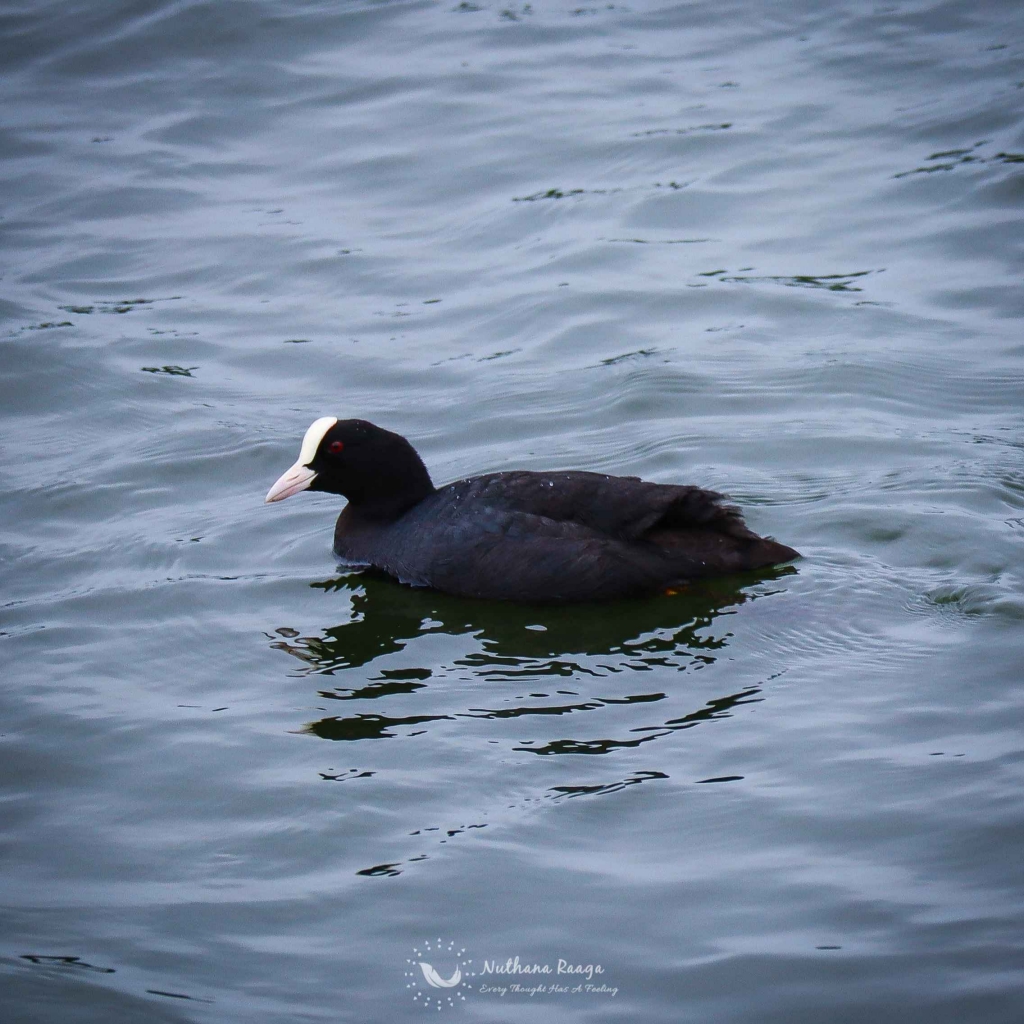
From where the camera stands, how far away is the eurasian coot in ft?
22.6

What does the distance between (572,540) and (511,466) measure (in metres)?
1.77

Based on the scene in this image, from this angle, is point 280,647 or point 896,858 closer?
point 896,858

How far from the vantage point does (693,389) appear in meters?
9.41

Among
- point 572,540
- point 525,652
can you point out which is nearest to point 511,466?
point 572,540

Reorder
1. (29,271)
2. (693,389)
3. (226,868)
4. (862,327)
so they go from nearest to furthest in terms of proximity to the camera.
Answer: (226,868) → (693,389) → (862,327) → (29,271)

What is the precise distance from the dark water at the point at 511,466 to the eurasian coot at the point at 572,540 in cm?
16

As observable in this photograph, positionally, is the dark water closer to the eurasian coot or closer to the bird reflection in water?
the bird reflection in water

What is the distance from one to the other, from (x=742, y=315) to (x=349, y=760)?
19.2 feet

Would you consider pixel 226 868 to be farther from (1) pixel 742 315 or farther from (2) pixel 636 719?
(1) pixel 742 315

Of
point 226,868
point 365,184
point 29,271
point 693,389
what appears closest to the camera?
point 226,868

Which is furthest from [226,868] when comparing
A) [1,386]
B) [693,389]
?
[1,386]

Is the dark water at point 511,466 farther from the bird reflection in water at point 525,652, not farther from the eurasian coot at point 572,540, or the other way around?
the eurasian coot at point 572,540

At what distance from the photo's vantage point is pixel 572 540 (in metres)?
6.93

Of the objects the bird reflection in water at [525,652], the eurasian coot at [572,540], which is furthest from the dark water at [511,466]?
the eurasian coot at [572,540]
